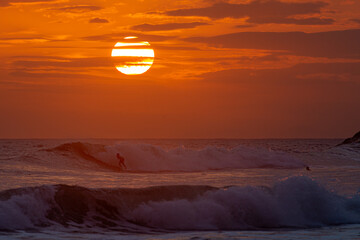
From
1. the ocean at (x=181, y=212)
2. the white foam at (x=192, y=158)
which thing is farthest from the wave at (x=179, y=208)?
the white foam at (x=192, y=158)

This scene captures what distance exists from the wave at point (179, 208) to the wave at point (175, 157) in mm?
25429

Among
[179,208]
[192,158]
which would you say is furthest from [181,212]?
[192,158]

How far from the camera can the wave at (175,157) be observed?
4600cm

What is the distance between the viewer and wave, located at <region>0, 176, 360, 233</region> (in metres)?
15.7

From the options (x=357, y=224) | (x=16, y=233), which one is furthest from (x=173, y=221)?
(x=357, y=224)

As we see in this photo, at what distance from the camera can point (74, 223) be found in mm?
15680

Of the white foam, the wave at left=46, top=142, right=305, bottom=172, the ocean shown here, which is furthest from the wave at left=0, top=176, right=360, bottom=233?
the white foam

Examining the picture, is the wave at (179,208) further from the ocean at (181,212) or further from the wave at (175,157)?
the wave at (175,157)

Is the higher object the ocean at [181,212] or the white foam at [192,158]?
the white foam at [192,158]

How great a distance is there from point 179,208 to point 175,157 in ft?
113

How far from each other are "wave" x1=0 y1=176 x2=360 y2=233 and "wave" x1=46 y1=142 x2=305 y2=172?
83.4 feet

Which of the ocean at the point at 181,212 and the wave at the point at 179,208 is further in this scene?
the wave at the point at 179,208

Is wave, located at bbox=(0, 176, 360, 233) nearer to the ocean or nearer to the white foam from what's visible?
the ocean

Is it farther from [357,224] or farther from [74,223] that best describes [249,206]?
[74,223]
